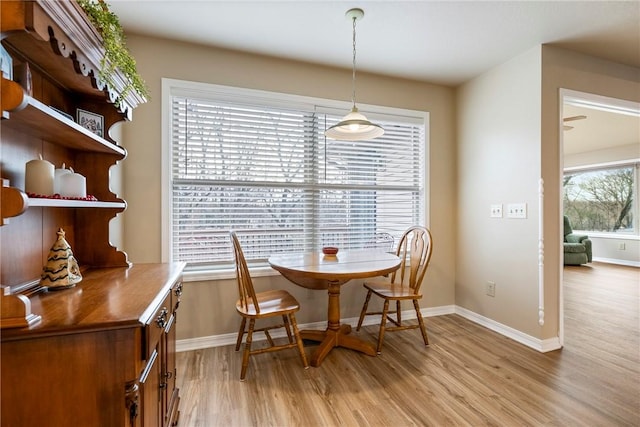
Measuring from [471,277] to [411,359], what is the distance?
4.40 ft

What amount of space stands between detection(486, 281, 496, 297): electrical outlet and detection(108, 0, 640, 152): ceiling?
2.11 meters

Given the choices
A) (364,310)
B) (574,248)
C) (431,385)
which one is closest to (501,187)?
(364,310)

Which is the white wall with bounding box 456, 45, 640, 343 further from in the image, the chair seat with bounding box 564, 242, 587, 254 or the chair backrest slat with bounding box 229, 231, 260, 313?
the chair seat with bounding box 564, 242, 587, 254

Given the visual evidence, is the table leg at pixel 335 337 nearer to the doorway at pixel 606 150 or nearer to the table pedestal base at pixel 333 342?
the table pedestal base at pixel 333 342

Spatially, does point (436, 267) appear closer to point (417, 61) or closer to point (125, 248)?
point (417, 61)

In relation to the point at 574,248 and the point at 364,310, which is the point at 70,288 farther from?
the point at 574,248

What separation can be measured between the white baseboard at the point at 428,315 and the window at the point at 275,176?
0.65m

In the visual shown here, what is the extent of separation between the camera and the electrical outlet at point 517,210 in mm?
2680

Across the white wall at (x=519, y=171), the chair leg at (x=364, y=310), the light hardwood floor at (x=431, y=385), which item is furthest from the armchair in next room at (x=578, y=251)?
the chair leg at (x=364, y=310)

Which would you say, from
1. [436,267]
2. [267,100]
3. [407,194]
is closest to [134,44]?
[267,100]

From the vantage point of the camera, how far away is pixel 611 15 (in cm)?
216

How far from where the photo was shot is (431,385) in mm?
2018

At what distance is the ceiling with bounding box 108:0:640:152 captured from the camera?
6.82 ft

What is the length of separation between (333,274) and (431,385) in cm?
97
